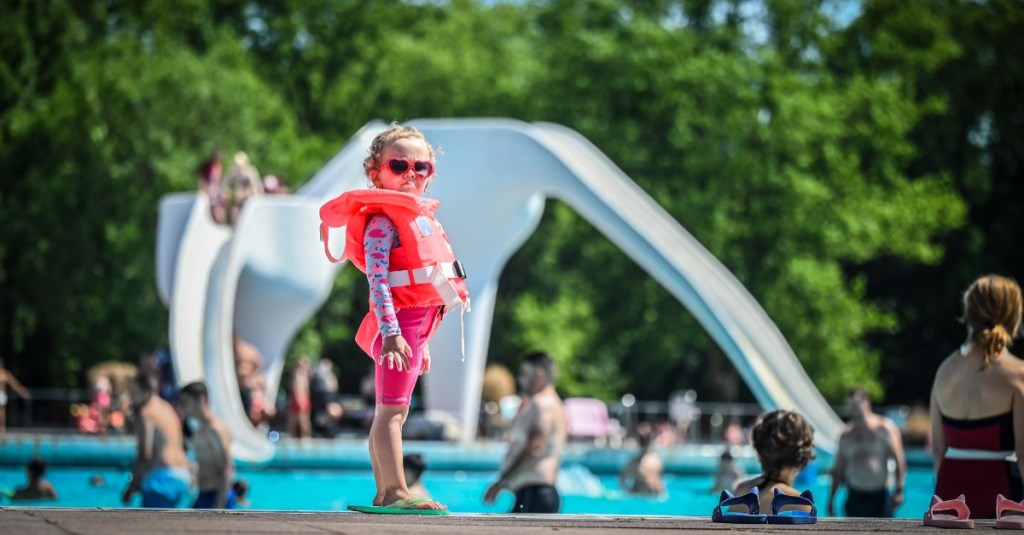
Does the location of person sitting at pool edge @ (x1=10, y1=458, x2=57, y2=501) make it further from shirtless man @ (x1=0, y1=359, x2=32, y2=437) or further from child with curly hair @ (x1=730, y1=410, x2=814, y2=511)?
shirtless man @ (x1=0, y1=359, x2=32, y2=437)

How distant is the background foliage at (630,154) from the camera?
3581 cm

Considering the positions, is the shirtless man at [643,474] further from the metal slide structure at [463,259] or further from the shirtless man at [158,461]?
the shirtless man at [158,461]

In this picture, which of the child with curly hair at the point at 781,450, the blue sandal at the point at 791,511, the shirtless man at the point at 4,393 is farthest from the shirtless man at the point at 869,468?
the shirtless man at the point at 4,393

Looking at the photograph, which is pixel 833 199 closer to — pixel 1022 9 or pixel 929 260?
pixel 929 260

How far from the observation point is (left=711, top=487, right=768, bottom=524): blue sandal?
6039mm

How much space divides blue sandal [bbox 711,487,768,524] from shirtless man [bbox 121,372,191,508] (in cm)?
612

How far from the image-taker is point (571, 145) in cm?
2189

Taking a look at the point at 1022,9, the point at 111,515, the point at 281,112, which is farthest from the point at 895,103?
the point at 111,515

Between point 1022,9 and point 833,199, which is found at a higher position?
point 1022,9

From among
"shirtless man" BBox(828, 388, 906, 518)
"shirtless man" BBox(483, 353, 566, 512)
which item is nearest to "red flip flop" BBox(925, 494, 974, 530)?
"shirtless man" BBox(483, 353, 566, 512)

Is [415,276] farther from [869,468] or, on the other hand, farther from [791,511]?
[869,468]

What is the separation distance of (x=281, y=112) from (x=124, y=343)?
21.3ft

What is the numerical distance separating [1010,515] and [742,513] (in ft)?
3.04

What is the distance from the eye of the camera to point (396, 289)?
255 inches
